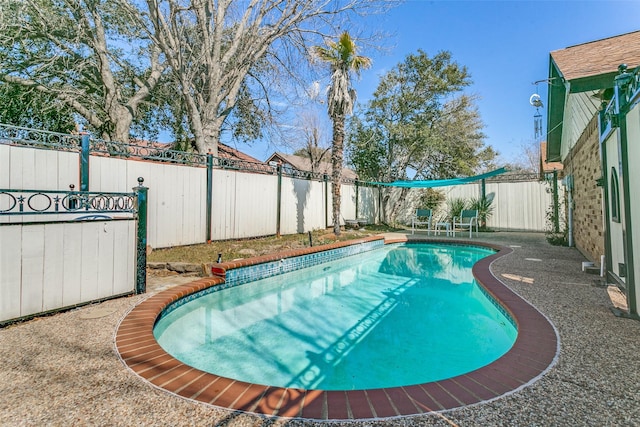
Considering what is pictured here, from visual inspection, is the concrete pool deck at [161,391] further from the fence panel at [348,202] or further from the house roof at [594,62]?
the fence panel at [348,202]

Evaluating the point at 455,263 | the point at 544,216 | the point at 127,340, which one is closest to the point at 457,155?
the point at 544,216

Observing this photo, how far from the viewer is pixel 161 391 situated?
2105 mm

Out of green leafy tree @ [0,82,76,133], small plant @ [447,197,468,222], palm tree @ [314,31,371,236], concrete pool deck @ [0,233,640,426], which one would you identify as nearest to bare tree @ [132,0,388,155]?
palm tree @ [314,31,371,236]

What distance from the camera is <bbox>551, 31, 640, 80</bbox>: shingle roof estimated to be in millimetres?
4324

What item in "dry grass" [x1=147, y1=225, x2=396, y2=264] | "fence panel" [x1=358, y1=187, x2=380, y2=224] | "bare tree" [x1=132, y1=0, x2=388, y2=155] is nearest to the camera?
"dry grass" [x1=147, y1=225, x2=396, y2=264]

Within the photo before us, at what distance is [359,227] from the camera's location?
13781 millimetres

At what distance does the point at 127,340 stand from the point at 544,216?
16.1m

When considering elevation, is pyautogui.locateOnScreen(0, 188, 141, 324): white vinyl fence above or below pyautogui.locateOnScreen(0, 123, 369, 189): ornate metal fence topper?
below

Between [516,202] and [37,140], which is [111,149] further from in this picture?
[516,202]

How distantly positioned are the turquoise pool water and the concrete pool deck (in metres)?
0.71

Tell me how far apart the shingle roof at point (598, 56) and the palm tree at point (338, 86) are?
6.00 m

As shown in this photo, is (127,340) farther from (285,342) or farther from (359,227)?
(359,227)

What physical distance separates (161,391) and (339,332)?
2385mm

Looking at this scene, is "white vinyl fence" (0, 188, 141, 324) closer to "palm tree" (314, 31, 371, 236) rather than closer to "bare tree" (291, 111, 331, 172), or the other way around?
"palm tree" (314, 31, 371, 236)
